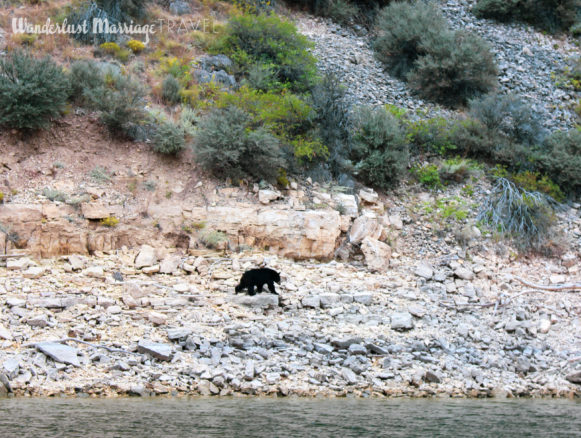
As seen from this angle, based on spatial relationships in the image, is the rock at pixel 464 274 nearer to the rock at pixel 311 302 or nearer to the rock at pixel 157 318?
the rock at pixel 311 302

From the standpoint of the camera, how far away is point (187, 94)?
14.0m

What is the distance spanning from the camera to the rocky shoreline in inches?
309

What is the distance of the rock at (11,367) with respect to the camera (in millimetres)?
7297

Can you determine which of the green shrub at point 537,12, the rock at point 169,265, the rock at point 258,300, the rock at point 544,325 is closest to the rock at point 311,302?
the rock at point 258,300

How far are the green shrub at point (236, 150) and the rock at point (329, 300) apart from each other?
10.6 feet

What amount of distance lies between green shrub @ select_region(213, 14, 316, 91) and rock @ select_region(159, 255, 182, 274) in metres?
6.50

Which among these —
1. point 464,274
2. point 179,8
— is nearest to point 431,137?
point 464,274

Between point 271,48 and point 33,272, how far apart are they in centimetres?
917

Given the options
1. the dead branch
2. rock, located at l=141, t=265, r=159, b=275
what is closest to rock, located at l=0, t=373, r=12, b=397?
rock, located at l=141, t=265, r=159, b=275

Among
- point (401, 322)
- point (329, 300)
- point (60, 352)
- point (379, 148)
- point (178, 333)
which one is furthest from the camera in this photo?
point (379, 148)

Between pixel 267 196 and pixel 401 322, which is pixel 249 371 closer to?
pixel 401 322

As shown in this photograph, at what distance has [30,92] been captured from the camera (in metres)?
11.6

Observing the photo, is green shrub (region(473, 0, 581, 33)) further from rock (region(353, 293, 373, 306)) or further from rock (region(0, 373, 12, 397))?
rock (region(0, 373, 12, 397))

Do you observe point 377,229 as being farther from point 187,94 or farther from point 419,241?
point 187,94
